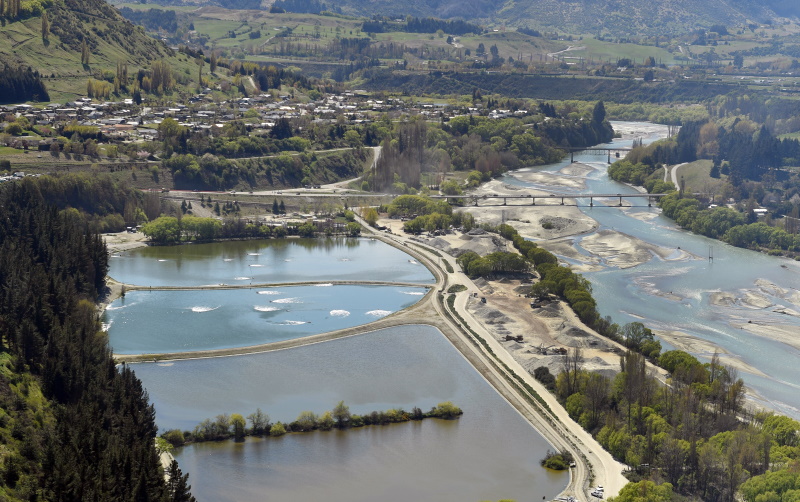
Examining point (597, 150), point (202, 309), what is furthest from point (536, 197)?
point (202, 309)

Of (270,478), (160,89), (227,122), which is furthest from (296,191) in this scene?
(270,478)

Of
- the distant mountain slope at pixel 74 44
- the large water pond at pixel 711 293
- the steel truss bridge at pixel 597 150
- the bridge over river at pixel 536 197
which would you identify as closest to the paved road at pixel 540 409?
the large water pond at pixel 711 293

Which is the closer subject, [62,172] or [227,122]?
[62,172]

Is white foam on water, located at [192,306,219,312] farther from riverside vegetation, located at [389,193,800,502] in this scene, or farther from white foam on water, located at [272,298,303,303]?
riverside vegetation, located at [389,193,800,502]

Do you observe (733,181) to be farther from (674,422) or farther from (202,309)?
(674,422)

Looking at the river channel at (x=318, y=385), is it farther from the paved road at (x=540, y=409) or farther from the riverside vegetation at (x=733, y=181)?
the riverside vegetation at (x=733, y=181)

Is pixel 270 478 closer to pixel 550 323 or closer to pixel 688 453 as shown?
pixel 688 453

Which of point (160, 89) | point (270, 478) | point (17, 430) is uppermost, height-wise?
point (160, 89)
